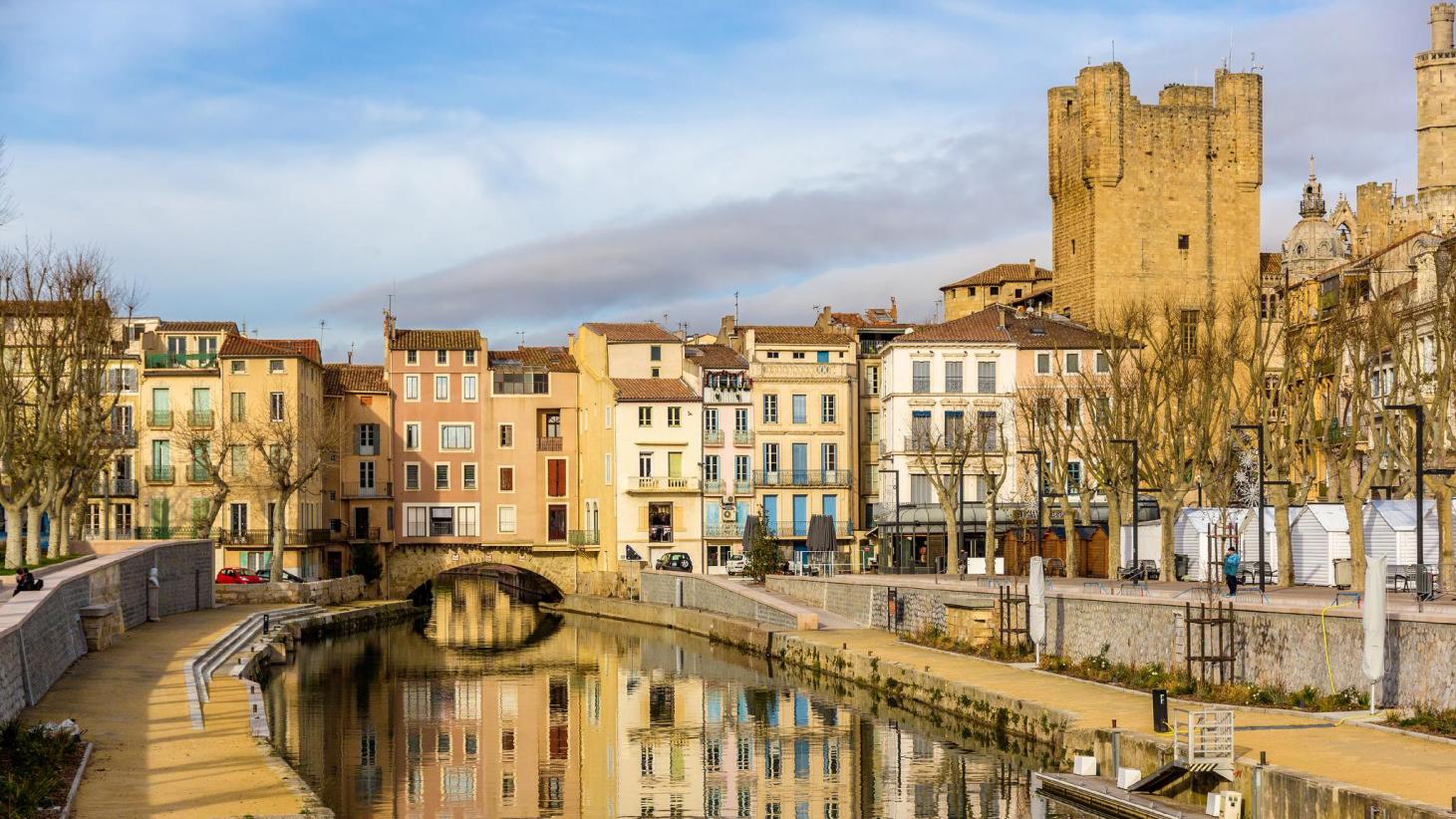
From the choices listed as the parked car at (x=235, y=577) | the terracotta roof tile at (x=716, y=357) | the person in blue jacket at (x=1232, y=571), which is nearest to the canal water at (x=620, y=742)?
the person in blue jacket at (x=1232, y=571)

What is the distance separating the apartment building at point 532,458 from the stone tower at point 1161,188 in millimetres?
25053

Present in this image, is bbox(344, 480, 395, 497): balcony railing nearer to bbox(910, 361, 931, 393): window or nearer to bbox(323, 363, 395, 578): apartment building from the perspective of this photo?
bbox(323, 363, 395, 578): apartment building

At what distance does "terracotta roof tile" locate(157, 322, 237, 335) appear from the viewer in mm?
78625

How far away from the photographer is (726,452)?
77875 mm

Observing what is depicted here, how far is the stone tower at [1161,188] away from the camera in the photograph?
82562 millimetres

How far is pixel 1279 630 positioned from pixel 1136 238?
174ft

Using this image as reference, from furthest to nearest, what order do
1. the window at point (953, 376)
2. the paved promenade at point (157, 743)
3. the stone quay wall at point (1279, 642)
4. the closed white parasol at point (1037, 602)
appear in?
1. the window at point (953, 376)
2. the closed white parasol at point (1037, 602)
3. the stone quay wall at point (1279, 642)
4. the paved promenade at point (157, 743)

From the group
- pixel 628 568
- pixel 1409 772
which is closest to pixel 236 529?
pixel 628 568

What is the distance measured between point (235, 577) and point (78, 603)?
A: 2841 cm

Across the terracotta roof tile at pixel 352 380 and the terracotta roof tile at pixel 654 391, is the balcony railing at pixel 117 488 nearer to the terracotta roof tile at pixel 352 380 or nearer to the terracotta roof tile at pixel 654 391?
the terracotta roof tile at pixel 352 380

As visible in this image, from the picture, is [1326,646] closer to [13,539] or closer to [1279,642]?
[1279,642]

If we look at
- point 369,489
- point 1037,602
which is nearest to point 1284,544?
point 1037,602

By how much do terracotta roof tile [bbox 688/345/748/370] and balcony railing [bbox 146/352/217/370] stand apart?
70.1 ft

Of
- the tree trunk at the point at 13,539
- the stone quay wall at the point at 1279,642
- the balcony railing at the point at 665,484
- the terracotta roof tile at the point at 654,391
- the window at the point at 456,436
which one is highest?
the terracotta roof tile at the point at 654,391
